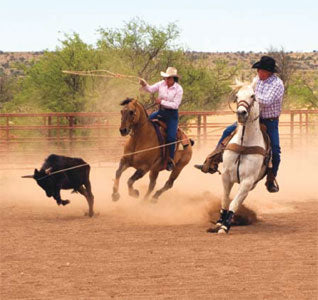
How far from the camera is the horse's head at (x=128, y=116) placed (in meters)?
11.4

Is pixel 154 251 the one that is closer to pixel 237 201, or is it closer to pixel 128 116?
pixel 237 201

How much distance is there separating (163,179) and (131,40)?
42.9 feet

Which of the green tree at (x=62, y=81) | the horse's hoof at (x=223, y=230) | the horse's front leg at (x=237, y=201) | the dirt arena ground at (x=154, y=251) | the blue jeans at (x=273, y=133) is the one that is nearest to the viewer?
the dirt arena ground at (x=154, y=251)

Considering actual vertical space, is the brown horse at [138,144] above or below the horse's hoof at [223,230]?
above

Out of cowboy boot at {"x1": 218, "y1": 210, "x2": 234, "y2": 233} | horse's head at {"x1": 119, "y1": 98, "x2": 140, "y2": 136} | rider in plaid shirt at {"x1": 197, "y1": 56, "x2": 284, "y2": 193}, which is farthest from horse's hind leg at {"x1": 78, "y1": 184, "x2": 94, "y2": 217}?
rider in plaid shirt at {"x1": 197, "y1": 56, "x2": 284, "y2": 193}

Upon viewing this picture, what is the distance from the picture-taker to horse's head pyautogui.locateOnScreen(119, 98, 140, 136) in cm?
1137

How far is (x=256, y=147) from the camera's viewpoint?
9.78m

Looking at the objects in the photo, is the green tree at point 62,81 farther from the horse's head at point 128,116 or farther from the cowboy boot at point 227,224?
the cowboy boot at point 227,224

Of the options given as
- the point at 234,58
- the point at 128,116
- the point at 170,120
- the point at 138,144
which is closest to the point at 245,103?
the point at 128,116

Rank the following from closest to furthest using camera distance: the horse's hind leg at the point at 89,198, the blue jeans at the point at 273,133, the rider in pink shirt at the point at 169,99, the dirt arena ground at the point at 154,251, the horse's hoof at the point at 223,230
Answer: the dirt arena ground at the point at 154,251 < the horse's hoof at the point at 223,230 < the blue jeans at the point at 273,133 < the horse's hind leg at the point at 89,198 < the rider in pink shirt at the point at 169,99

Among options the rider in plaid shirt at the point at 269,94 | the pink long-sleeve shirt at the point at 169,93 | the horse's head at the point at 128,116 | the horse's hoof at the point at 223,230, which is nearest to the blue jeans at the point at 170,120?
the pink long-sleeve shirt at the point at 169,93

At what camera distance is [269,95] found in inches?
390

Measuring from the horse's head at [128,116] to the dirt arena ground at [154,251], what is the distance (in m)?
1.33

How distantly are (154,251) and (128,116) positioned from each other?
12.2ft
